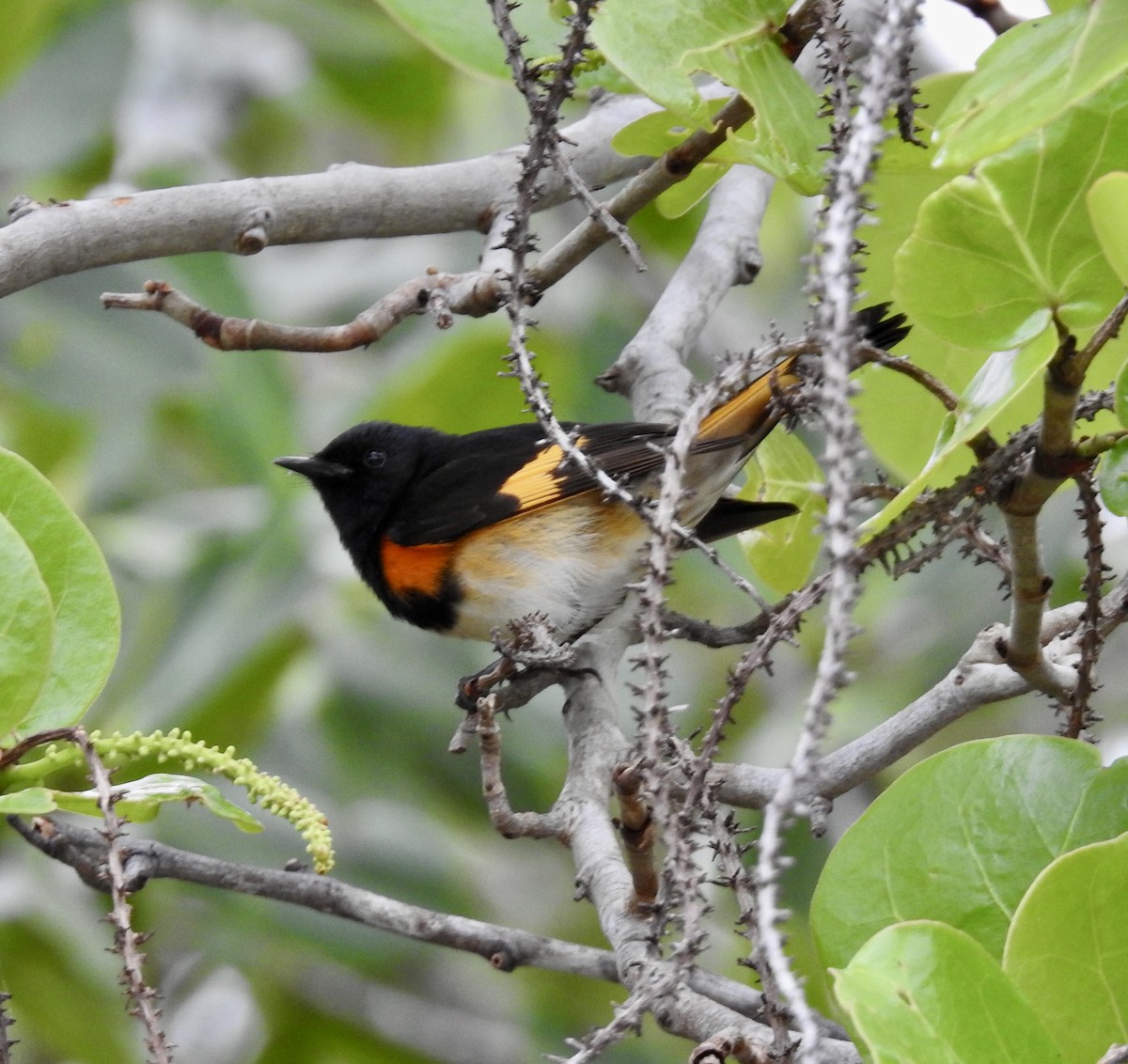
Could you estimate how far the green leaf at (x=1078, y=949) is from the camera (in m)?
1.08

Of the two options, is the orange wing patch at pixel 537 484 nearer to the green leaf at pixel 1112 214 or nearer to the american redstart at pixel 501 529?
the american redstart at pixel 501 529

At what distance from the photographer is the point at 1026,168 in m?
1.15

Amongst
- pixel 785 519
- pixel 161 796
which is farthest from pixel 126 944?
pixel 785 519

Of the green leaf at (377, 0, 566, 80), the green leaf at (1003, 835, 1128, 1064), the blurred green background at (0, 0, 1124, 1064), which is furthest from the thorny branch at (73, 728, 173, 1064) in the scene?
the blurred green background at (0, 0, 1124, 1064)

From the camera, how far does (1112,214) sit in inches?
41.8

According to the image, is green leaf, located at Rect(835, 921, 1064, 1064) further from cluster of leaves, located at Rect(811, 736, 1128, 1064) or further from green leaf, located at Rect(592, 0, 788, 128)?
green leaf, located at Rect(592, 0, 788, 128)

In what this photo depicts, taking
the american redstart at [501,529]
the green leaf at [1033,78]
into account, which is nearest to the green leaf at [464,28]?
the american redstart at [501,529]

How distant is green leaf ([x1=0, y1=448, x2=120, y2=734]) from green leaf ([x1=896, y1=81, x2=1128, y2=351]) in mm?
881

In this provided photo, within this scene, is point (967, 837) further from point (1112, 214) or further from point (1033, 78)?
point (1033, 78)

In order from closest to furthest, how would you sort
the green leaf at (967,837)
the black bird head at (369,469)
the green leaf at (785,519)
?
the green leaf at (967,837)
the green leaf at (785,519)
the black bird head at (369,469)

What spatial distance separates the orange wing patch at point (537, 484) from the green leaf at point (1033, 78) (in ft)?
6.31

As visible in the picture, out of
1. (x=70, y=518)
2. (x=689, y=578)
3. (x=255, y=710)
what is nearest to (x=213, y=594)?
(x=255, y=710)

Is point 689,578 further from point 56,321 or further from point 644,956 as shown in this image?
point 644,956

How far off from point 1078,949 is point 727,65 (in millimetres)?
904
